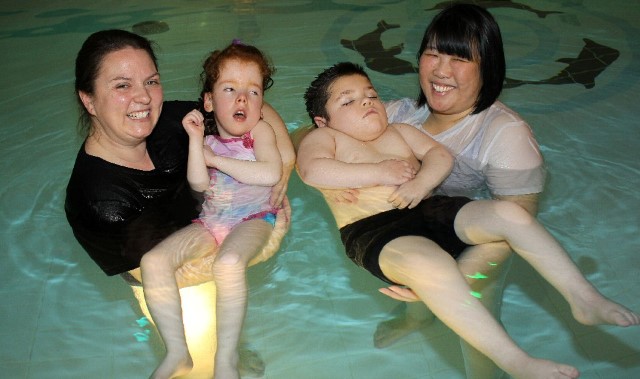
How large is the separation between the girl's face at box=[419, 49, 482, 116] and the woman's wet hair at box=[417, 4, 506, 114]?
3 centimetres

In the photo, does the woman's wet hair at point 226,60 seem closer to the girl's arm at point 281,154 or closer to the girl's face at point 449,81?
the girl's arm at point 281,154

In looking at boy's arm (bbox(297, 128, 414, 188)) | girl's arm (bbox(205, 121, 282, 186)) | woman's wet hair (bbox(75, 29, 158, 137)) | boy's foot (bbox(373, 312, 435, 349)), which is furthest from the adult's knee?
woman's wet hair (bbox(75, 29, 158, 137))

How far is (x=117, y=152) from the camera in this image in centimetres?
275

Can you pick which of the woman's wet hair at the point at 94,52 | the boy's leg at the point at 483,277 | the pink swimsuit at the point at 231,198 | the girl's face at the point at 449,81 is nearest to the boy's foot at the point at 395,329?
the boy's leg at the point at 483,277

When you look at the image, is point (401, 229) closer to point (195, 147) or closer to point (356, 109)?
point (356, 109)

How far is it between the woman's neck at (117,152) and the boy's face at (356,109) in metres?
→ 0.83

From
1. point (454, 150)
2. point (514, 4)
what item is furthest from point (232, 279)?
point (514, 4)

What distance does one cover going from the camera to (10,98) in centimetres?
486

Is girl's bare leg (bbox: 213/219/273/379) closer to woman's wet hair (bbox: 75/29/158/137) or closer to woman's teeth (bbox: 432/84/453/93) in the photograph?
woman's wet hair (bbox: 75/29/158/137)

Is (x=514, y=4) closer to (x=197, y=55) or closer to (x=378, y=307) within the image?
(x=197, y=55)

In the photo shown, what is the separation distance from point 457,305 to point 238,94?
127 centimetres

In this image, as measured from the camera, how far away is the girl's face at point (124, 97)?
2.62 m

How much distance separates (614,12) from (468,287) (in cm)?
441

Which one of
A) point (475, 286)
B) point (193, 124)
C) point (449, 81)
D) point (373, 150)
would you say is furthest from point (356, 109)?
point (475, 286)
